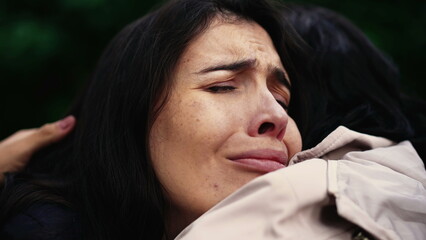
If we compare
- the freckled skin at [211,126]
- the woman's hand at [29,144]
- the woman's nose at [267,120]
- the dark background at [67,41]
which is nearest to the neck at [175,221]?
the freckled skin at [211,126]

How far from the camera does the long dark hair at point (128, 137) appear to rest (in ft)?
6.73

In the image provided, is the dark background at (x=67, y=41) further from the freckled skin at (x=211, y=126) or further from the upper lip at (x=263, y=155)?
the upper lip at (x=263, y=155)

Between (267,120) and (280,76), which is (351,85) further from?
(267,120)

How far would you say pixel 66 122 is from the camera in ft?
8.73

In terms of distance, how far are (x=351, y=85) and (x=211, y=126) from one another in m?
1.00

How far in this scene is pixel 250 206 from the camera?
1601 mm

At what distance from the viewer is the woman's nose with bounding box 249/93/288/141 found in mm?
1935

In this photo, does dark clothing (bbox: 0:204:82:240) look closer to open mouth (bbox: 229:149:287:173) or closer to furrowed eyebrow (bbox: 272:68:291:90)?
open mouth (bbox: 229:149:287:173)

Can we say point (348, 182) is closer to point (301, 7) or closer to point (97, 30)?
point (301, 7)

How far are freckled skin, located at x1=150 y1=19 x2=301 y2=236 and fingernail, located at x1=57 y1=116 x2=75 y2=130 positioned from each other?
785 millimetres

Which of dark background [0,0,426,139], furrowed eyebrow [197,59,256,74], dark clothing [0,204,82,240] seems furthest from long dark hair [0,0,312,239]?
dark background [0,0,426,139]

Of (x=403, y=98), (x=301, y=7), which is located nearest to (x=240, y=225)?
(x=403, y=98)

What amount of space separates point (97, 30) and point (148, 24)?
1338 mm

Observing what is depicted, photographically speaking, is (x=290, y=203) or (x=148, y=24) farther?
(x=148, y=24)
